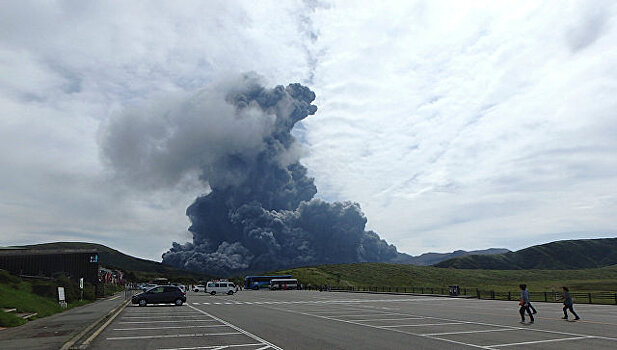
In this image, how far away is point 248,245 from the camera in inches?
7677

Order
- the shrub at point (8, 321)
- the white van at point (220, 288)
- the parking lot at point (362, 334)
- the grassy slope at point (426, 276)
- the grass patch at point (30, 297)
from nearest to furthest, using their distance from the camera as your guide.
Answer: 1. the parking lot at point (362, 334)
2. the shrub at point (8, 321)
3. the grass patch at point (30, 297)
4. the white van at point (220, 288)
5. the grassy slope at point (426, 276)

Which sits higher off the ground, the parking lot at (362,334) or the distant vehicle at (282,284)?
the distant vehicle at (282,284)

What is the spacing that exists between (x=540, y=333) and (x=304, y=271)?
380 feet

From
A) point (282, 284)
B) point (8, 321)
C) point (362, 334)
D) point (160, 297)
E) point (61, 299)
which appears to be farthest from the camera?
point (282, 284)

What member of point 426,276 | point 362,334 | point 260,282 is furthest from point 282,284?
point 362,334

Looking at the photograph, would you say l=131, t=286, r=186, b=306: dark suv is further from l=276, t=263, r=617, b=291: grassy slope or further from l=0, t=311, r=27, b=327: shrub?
l=276, t=263, r=617, b=291: grassy slope

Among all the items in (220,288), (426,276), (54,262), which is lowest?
(220,288)

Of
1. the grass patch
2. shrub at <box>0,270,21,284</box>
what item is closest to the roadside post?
the grass patch

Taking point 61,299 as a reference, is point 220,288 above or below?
above

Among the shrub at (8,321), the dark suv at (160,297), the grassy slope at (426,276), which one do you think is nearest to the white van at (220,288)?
the dark suv at (160,297)

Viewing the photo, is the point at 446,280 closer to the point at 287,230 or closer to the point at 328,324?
the point at 287,230

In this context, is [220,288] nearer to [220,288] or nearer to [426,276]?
[220,288]

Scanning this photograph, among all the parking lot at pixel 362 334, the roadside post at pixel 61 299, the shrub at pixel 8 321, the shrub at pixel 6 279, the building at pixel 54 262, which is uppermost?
the building at pixel 54 262

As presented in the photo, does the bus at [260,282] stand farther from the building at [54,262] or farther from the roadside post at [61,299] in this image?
the roadside post at [61,299]
